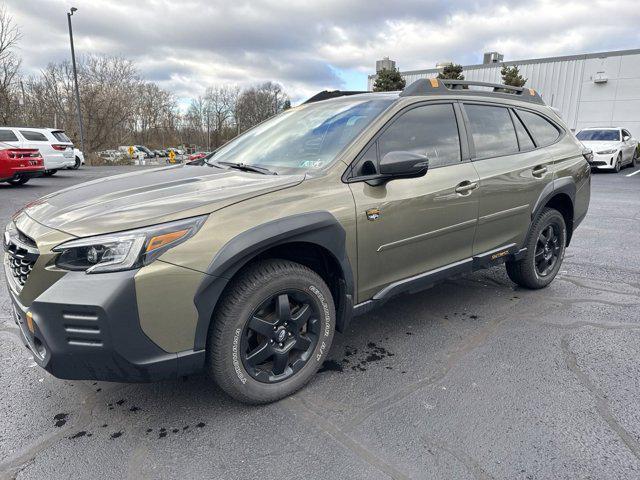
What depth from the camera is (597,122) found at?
2428 cm

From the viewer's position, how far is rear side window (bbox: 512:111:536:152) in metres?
3.88

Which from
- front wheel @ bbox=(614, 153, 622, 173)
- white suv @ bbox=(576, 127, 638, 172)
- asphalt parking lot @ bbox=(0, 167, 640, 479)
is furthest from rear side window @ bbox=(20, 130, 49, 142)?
front wheel @ bbox=(614, 153, 622, 173)

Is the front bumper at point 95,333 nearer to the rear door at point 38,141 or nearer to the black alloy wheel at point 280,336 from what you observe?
the black alloy wheel at point 280,336

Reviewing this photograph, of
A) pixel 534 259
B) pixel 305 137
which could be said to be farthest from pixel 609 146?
pixel 305 137

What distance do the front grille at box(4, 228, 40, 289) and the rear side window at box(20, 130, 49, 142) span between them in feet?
53.6

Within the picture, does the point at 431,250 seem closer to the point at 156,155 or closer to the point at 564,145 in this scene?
the point at 564,145

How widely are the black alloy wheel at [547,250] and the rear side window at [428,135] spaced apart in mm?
1547

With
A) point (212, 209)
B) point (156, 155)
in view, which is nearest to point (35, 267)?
point (212, 209)

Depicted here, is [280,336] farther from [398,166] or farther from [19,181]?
[19,181]

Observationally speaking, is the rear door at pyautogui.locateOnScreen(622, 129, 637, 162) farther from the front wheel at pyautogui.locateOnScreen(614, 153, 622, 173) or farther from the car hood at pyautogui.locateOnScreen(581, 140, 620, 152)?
the car hood at pyautogui.locateOnScreen(581, 140, 620, 152)

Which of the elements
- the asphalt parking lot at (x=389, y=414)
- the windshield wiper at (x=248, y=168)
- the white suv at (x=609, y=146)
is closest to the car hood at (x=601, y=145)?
the white suv at (x=609, y=146)

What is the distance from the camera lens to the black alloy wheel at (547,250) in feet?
13.9

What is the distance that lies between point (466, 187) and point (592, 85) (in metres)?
26.3

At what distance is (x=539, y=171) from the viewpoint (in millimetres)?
3887
